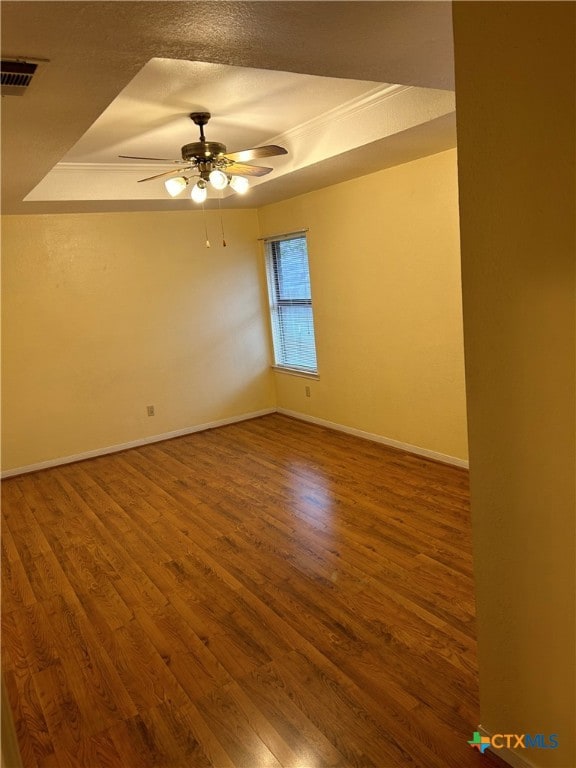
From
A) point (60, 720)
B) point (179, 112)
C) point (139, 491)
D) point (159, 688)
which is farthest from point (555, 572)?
point (139, 491)

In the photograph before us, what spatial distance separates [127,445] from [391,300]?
315cm

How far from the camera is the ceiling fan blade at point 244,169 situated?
3.67m

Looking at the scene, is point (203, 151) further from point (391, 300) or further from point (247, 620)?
point (247, 620)

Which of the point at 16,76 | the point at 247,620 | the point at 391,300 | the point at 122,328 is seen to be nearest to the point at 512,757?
the point at 247,620

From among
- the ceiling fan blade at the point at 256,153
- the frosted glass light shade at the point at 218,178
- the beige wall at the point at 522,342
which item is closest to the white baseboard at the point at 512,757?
the beige wall at the point at 522,342

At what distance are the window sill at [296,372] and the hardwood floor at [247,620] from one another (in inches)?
59.5

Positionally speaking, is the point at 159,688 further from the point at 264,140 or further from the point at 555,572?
the point at 264,140

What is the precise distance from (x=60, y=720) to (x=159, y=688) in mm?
401

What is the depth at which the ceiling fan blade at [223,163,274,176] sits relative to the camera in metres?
3.67

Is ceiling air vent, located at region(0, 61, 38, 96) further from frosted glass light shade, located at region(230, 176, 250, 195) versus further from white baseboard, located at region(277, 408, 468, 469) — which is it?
white baseboard, located at region(277, 408, 468, 469)

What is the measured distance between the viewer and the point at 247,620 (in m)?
2.82

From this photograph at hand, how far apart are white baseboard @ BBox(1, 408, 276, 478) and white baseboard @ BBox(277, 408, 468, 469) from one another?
50 cm

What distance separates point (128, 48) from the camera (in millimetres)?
1876

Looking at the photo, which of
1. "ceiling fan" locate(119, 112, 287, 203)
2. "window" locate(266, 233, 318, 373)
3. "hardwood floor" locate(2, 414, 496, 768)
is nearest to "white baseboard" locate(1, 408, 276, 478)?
"hardwood floor" locate(2, 414, 496, 768)
